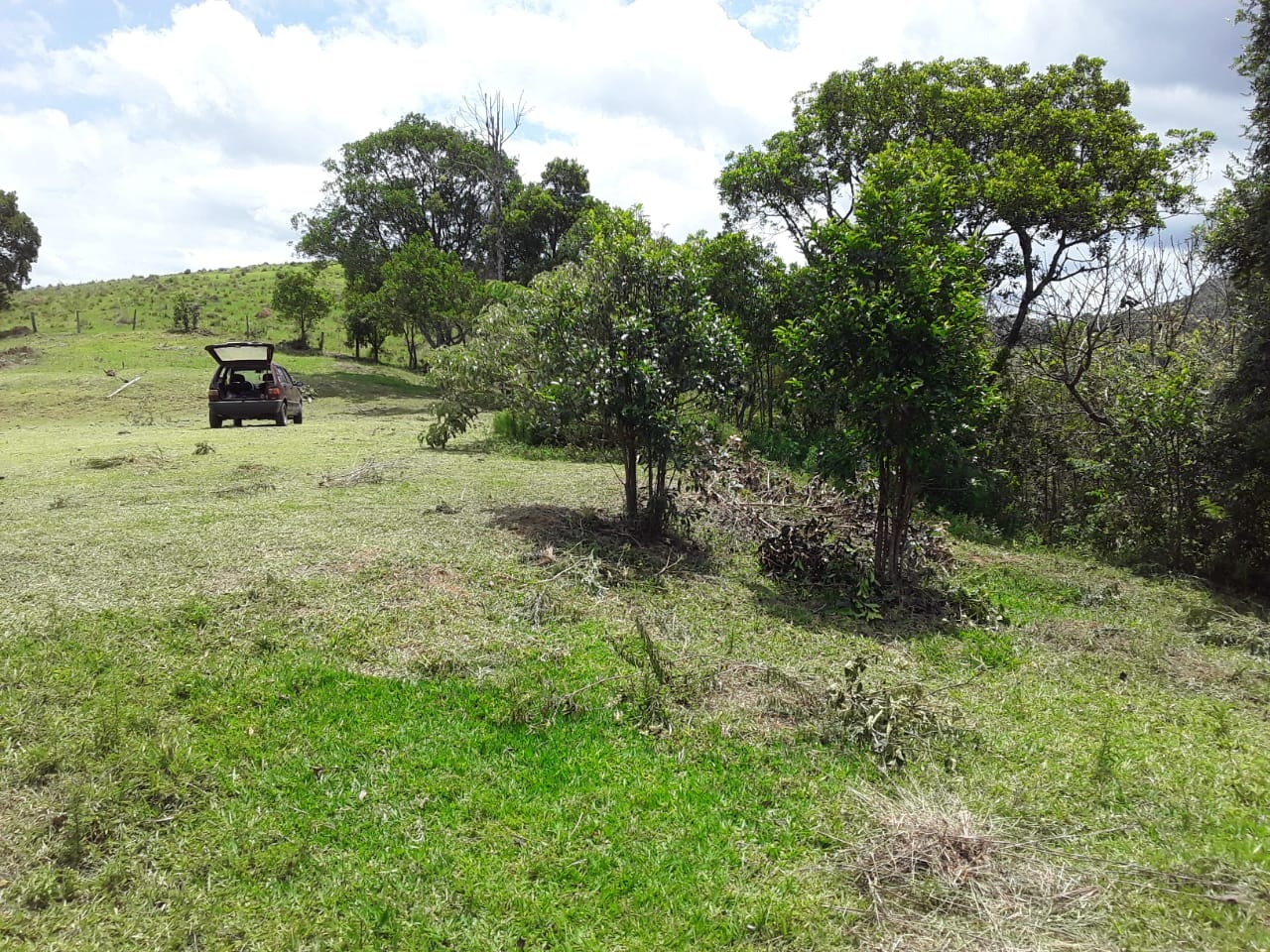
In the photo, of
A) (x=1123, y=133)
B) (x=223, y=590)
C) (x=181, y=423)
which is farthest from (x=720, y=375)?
(x=181, y=423)

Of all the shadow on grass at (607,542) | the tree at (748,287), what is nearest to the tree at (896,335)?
the shadow on grass at (607,542)

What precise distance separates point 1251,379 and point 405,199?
30.3 m

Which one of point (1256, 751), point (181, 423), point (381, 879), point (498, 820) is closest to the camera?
point (381, 879)

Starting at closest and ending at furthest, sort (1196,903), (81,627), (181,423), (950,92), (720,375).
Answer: (1196,903)
(81,627)
(720,375)
(950,92)
(181,423)

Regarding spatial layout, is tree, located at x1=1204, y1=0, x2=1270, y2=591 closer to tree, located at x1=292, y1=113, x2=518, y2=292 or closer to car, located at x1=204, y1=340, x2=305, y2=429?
car, located at x1=204, y1=340, x2=305, y2=429

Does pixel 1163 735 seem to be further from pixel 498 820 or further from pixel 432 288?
pixel 432 288

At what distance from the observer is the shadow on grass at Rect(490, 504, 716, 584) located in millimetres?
6660

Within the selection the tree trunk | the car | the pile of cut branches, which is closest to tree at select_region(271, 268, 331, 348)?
the car

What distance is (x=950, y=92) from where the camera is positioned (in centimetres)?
1534

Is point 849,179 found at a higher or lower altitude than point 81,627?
higher

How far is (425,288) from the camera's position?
82.0ft

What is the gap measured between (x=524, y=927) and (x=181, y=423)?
1808cm

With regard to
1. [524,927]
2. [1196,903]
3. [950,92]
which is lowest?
[524,927]

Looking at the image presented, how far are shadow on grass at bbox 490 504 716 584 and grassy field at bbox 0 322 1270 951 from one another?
79 millimetres
